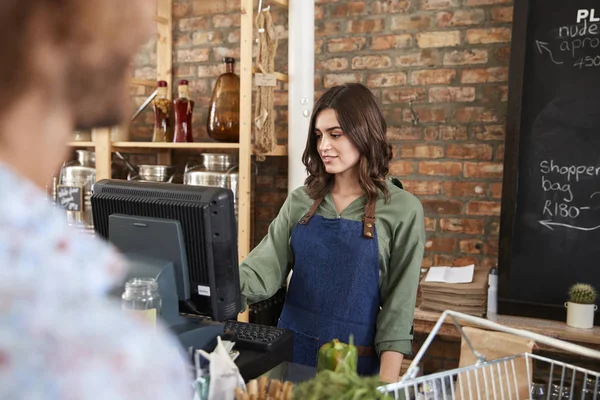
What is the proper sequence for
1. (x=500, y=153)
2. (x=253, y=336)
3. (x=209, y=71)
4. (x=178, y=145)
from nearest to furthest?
(x=253, y=336) → (x=500, y=153) → (x=178, y=145) → (x=209, y=71)

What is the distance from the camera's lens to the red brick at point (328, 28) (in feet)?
8.50

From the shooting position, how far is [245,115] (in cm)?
235

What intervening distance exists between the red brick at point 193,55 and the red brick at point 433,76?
1.09 meters

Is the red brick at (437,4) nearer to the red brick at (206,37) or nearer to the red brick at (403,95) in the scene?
the red brick at (403,95)

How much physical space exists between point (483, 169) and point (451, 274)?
1.58 ft

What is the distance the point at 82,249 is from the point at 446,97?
2374 millimetres

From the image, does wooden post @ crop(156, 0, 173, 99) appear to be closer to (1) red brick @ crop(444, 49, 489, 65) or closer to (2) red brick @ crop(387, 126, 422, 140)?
(2) red brick @ crop(387, 126, 422, 140)

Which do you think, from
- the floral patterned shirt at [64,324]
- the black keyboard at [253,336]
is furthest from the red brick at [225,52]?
the floral patterned shirt at [64,324]

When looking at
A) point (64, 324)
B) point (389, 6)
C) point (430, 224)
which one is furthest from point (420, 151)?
point (64, 324)

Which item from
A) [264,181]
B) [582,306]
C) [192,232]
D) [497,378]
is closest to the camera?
[192,232]

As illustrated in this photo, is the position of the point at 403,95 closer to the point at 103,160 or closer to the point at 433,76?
the point at 433,76

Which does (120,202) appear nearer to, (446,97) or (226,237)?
(226,237)

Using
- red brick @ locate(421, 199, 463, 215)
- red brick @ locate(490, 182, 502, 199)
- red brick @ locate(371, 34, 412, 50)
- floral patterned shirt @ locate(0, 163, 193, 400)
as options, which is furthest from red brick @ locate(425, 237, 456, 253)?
floral patterned shirt @ locate(0, 163, 193, 400)

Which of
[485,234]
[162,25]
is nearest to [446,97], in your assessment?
[485,234]
